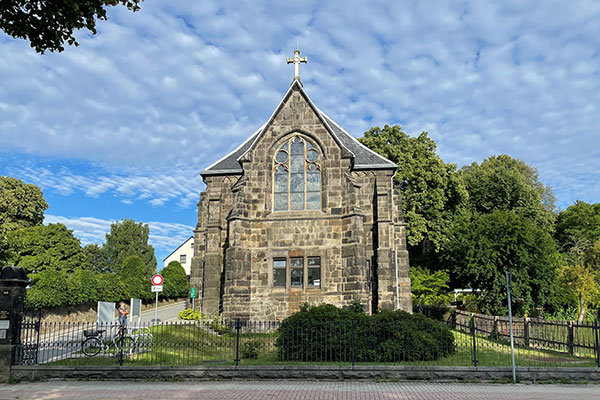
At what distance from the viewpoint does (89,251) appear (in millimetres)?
64625

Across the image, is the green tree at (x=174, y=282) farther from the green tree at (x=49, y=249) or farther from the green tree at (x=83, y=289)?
the green tree at (x=83, y=289)

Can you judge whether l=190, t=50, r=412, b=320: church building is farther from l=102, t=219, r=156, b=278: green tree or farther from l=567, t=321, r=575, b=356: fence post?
l=102, t=219, r=156, b=278: green tree

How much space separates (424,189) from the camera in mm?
38875

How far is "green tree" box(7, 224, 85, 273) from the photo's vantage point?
139ft

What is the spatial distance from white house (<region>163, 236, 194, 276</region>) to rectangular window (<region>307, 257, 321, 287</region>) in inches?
2026

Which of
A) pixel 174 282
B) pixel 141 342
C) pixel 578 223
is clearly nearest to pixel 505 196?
pixel 578 223

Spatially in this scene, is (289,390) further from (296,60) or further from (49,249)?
(49,249)

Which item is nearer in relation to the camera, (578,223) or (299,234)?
(299,234)

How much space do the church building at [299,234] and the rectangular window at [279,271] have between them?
0.15 feet

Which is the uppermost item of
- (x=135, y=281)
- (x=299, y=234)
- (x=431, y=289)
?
(x=299, y=234)

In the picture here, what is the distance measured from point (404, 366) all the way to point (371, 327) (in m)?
1.89

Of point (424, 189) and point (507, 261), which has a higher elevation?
point (424, 189)

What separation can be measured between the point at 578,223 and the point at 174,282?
4318cm

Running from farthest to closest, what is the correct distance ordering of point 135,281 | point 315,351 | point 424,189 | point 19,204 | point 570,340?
point 19,204 < point 424,189 < point 135,281 < point 570,340 < point 315,351
